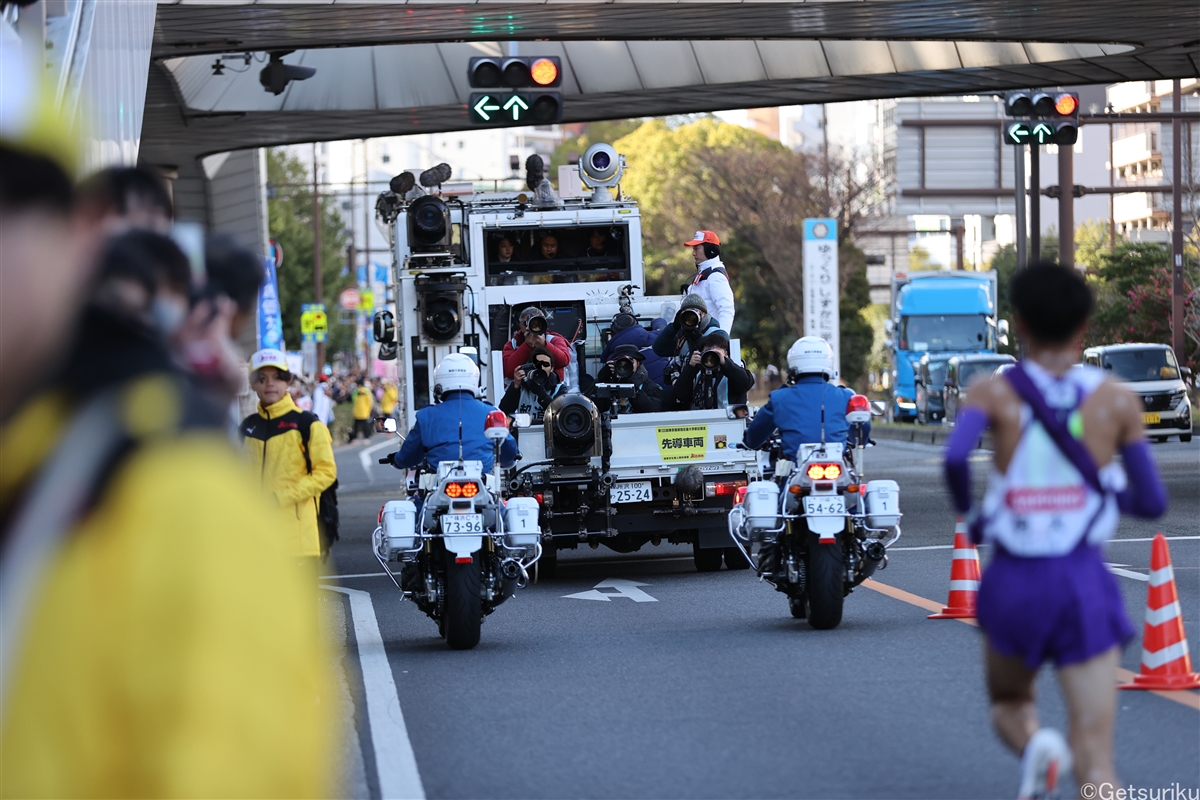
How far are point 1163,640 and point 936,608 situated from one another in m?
3.63

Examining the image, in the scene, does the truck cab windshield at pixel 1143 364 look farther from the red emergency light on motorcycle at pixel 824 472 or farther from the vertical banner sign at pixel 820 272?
the red emergency light on motorcycle at pixel 824 472

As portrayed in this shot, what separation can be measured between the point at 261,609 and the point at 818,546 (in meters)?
9.47

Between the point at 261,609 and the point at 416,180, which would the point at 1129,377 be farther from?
the point at 261,609

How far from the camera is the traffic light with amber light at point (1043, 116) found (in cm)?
2355

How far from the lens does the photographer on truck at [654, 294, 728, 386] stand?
14.8 m

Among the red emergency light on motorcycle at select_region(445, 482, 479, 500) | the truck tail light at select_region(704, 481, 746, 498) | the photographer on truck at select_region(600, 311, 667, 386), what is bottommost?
the truck tail light at select_region(704, 481, 746, 498)

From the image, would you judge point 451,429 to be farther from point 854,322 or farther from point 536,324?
point 854,322

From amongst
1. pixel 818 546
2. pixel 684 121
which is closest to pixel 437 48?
pixel 818 546

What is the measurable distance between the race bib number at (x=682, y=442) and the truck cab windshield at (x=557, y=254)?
12.9 ft

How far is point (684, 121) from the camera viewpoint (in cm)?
10231

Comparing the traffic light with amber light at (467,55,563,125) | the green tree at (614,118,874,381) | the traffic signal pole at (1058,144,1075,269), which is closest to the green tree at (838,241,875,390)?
the green tree at (614,118,874,381)

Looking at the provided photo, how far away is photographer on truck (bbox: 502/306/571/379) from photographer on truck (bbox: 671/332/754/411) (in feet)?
3.27

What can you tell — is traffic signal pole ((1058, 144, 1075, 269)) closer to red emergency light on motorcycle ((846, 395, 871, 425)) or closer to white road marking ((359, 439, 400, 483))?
white road marking ((359, 439, 400, 483))

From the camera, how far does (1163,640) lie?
8750 millimetres
